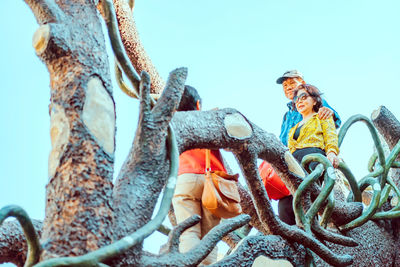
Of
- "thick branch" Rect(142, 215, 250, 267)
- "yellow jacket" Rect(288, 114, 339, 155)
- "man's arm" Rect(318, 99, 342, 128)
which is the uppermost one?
"man's arm" Rect(318, 99, 342, 128)

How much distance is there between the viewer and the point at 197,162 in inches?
104

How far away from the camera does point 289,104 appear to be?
3.75 metres

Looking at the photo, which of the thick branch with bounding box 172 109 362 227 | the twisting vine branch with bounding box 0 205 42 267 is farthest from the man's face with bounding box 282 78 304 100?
the twisting vine branch with bounding box 0 205 42 267

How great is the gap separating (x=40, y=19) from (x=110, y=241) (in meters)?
0.76

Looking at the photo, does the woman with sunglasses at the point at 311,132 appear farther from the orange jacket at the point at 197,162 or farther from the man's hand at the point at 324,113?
the orange jacket at the point at 197,162

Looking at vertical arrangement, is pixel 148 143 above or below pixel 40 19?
below

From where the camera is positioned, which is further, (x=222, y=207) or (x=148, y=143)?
(x=222, y=207)

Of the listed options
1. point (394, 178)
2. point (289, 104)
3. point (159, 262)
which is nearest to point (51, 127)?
point (159, 262)

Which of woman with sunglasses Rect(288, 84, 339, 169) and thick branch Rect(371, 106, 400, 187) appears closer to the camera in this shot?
woman with sunglasses Rect(288, 84, 339, 169)

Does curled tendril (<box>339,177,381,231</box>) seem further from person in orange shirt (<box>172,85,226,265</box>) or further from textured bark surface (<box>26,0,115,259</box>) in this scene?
textured bark surface (<box>26,0,115,259</box>)

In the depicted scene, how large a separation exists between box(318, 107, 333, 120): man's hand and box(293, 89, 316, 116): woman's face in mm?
110

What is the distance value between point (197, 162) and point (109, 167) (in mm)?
987

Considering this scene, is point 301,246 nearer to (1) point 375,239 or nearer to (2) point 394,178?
(1) point 375,239

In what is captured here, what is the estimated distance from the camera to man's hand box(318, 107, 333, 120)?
10.6 ft
